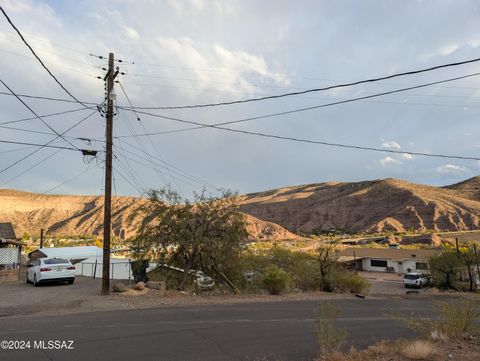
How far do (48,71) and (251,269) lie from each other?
52.8 ft

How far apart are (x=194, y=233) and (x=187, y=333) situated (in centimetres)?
1026

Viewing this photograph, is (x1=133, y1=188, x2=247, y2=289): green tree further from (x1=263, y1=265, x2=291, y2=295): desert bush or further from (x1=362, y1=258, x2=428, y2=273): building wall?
(x1=362, y1=258, x2=428, y2=273): building wall

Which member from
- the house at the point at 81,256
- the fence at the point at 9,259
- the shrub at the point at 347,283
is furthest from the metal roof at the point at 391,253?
the fence at the point at 9,259

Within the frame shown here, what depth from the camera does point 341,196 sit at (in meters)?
157

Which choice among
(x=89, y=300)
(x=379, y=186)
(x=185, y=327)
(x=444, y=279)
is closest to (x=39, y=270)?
(x=89, y=300)

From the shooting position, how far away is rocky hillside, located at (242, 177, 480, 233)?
11769 cm

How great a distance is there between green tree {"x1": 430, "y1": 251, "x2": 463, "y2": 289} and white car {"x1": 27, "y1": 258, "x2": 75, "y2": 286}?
3614 centimetres

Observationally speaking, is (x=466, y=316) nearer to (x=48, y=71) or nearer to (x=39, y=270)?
(x=48, y=71)

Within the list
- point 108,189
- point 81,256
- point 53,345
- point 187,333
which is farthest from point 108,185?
point 81,256

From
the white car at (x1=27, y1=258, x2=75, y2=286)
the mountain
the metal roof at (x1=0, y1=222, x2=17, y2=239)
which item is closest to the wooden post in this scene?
the white car at (x1=27, y1=258, x2=75, y2=286)

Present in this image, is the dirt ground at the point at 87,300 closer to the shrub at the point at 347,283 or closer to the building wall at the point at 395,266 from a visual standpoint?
the shrub at the point at 347,283

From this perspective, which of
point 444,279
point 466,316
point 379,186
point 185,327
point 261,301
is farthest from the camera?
point 379,186

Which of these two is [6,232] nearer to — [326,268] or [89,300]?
[89,300]

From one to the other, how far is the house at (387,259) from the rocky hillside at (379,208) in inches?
1321
